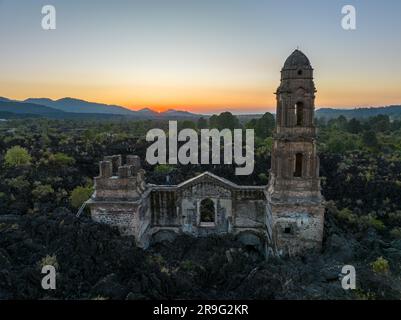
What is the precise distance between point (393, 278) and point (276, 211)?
5.68 metres

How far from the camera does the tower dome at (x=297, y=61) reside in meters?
17.6

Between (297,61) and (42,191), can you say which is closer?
(297,61)

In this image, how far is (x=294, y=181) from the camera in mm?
18250

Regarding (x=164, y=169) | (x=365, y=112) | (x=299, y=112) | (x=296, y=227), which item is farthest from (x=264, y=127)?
(x=365, y=112)

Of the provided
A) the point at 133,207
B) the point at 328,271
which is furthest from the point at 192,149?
the point at 328,271

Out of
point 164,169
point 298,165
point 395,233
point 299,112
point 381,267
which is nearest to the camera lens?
point 381,267

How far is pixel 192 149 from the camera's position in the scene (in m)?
45.8

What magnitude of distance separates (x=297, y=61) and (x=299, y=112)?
2483 mm

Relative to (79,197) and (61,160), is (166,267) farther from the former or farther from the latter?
(61,160)

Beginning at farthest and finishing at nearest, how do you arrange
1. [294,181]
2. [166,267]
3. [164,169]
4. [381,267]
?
[164,169] → [294,181] → [166,267] → [381,267]

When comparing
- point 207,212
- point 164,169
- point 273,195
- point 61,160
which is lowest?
point 207,212

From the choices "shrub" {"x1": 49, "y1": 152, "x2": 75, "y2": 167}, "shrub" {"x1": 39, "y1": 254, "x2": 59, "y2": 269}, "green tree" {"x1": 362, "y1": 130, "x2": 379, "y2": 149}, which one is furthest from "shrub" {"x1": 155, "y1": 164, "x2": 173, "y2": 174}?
"green tree" {"x1": 362, "y1": 130, "x2": 379, "y2": 149}
